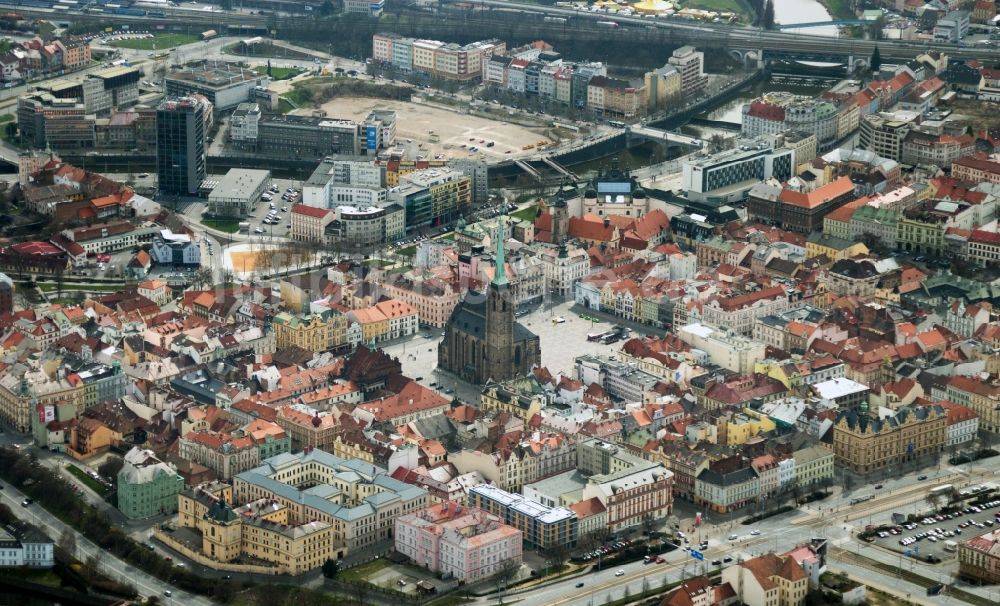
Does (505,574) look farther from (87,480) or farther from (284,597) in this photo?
(87,480)

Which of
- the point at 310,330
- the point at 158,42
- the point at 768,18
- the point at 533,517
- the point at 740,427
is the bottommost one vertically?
the point at 533,517

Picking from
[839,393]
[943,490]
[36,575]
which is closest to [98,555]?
[36,575]

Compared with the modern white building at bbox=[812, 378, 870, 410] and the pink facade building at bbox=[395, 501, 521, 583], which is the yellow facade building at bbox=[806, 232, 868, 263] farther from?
the pink facade building at bbox=[395, 501, 521, 583]

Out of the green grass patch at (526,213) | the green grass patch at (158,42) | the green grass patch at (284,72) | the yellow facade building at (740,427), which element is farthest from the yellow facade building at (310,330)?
the green grass patch at (158,42)

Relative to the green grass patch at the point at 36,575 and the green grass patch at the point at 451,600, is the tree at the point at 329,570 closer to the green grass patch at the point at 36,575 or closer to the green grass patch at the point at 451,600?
the green grass patch at the point at 451,600


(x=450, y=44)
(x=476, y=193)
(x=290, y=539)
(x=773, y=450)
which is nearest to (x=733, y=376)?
(x=773, y=450)
